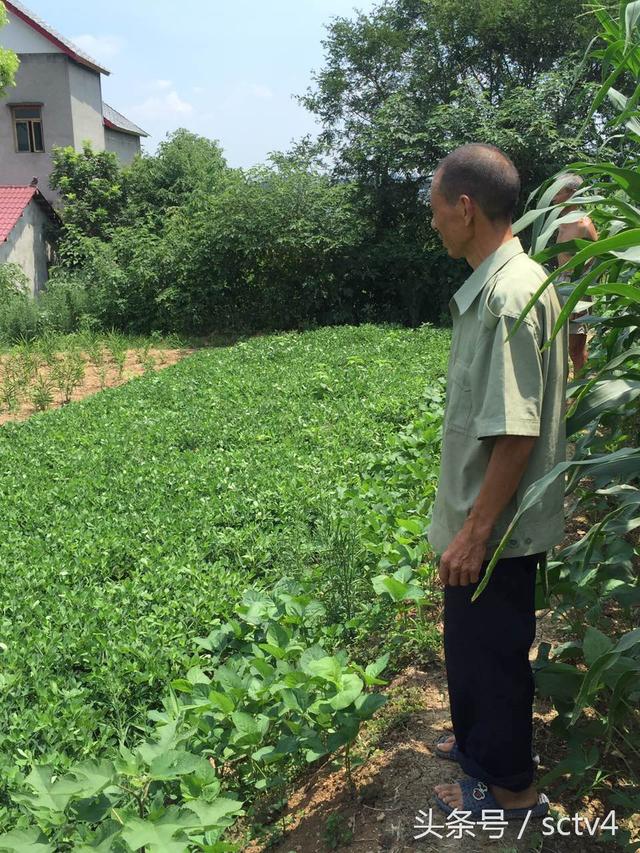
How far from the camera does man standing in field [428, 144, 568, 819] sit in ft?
6.34

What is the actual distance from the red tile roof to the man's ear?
59.4 ft

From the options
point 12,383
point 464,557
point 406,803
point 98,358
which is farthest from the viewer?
point 98,358

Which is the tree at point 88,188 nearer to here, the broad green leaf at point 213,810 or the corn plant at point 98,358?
the corn plant at point 98,358

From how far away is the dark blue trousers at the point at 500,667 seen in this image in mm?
2057

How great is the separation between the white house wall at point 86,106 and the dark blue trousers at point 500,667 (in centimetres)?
2328

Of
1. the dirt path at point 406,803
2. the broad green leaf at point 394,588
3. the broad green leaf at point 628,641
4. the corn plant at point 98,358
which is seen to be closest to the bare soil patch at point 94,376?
the corn plant at point 98,358

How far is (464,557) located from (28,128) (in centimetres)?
2409

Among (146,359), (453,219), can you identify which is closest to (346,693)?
(453,219)

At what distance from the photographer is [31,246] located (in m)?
19.9

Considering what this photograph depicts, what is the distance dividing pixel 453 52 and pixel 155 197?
1007 centimetres

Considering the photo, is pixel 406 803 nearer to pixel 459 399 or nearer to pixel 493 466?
pixel 493 466

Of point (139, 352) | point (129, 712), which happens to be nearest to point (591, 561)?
point (129, 712)

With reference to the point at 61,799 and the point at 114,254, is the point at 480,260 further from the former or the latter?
the point at 114,254

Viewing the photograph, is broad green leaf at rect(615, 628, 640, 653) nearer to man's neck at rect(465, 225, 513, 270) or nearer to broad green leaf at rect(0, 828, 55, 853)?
man's neck at rect(465, 225, 513, 270)
